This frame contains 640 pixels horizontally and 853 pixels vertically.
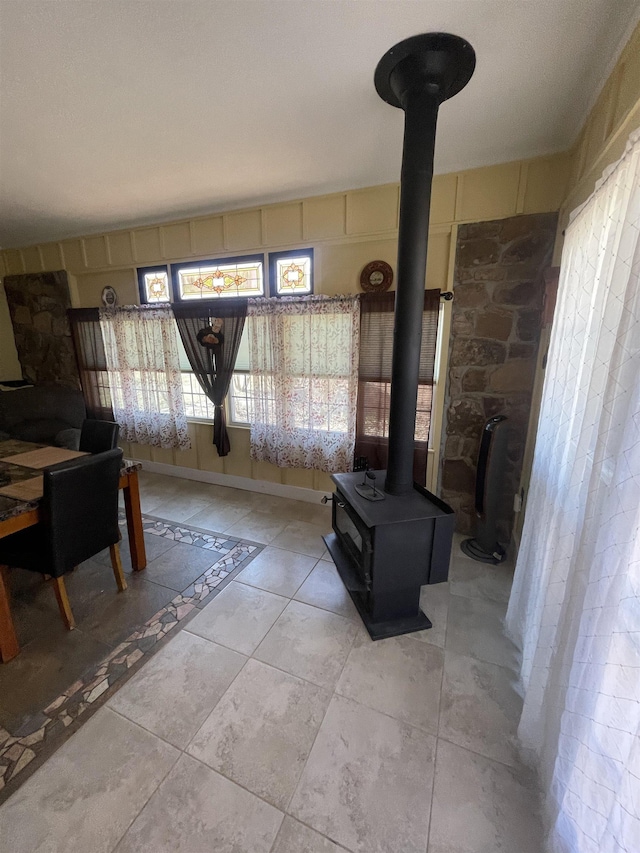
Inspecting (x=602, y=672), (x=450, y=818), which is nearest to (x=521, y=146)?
(x=602, y=672)

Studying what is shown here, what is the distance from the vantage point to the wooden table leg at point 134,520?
2163mm

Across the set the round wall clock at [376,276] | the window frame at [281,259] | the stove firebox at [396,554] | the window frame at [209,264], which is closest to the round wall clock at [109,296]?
the window frame at [209,264]

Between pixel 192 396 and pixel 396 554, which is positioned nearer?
pixel 396 554

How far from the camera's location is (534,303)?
2.25 meters

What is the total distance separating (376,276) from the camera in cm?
262

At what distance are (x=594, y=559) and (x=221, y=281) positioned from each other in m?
3.34

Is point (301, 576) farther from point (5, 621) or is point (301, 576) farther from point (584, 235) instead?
point (584, 235)

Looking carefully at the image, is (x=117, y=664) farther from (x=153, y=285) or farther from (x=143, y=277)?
(x=143, y=277)

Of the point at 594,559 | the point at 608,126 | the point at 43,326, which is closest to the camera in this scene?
the point at 594,559

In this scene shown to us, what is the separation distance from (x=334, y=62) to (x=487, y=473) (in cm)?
232

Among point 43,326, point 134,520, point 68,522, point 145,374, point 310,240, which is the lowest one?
point 134,520

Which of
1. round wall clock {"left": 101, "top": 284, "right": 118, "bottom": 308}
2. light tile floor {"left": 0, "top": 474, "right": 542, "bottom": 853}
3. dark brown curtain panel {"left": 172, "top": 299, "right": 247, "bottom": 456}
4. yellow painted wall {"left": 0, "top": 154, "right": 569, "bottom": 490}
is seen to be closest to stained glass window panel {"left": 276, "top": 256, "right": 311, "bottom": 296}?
yellow painted wall {"left": 0, "top": 154, "right": 569, "bottom": 490}

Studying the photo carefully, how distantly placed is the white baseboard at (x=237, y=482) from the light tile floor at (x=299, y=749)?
1.37 metres

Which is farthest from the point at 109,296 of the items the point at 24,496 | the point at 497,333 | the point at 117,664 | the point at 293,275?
the point at 497,333
